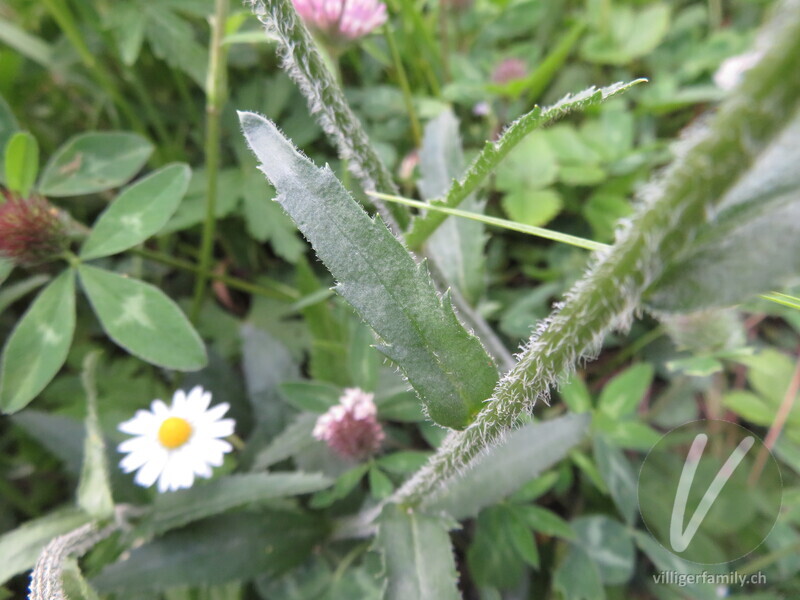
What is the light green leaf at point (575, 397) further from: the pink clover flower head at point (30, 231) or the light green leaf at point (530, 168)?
the pink clover flower head at point (30, 231)

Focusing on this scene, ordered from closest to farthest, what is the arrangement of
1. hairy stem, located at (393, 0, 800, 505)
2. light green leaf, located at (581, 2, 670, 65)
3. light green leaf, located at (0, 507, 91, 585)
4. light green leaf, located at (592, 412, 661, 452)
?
Result: 1. hairy stem, located at (393, 0, 800, 505)
2. light green leaf, located at (0, 507, 91, 585)
3. light green leaf, located at (592, 412, 661, 452)
4. light green leaf, located at (581, 2, 670, 65)

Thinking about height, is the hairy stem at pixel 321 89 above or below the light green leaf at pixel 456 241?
above

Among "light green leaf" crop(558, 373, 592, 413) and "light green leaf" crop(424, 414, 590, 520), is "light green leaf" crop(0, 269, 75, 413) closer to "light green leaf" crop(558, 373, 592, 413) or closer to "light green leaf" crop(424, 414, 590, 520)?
"light green leaf" crop(424, 414, 590, 520)

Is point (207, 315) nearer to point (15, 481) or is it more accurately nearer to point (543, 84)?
point (15, 481)

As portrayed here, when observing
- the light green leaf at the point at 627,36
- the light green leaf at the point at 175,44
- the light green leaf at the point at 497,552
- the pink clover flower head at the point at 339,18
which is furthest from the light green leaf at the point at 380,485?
the light green leaf at the point at 627,36

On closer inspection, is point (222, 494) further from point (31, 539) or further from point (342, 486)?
point (31, 539)

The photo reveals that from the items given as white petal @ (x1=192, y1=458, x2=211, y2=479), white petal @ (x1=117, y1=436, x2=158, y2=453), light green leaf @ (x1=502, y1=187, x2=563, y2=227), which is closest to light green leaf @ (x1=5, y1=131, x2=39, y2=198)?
white petal @ (x1=117, y1=436, x2=158, y2=453)
